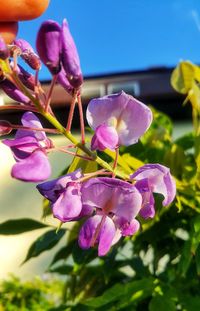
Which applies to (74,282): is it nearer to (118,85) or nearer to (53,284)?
(53,284)

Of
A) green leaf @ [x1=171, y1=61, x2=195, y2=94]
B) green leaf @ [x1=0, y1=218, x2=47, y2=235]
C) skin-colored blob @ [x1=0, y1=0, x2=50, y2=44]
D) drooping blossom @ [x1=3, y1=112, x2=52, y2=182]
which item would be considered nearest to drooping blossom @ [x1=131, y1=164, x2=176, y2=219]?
drooping blossom @ [x1=3, y1=112, x2=52, y2=182]

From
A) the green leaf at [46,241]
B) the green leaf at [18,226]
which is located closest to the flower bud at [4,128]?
the green leaf at [46,241]

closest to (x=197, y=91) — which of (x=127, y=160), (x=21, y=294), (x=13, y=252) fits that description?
(x=127, y=160)

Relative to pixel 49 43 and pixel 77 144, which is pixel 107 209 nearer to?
pixel 77 144

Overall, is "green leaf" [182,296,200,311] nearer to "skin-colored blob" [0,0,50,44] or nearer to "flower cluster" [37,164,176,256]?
"flower cluster" [37,164,176,256]

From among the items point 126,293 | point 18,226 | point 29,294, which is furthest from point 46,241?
point 29,294
